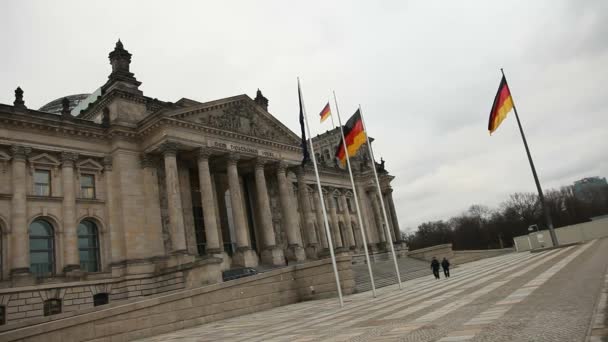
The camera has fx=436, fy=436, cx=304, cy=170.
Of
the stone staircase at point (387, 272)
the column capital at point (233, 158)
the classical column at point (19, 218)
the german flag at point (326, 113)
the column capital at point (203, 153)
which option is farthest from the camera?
the column capital at point (233, 158)

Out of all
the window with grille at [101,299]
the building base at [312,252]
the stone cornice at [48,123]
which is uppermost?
the stone cornice at [48,123]

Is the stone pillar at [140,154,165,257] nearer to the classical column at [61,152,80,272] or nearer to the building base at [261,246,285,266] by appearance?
the classical column at [61,152,80,272]

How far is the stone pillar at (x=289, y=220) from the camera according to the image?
144ft

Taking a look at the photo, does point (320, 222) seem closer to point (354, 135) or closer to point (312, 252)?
point (312, 252)

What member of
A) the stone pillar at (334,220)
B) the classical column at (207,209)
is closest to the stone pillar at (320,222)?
the stone pillar at (334,220)

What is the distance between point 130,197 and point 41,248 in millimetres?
7263

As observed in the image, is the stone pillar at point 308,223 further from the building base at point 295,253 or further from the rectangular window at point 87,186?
the rectangular window at point 87,186

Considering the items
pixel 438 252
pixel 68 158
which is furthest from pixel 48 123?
pixel 438 252

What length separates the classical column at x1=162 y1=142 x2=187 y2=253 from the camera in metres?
34.6

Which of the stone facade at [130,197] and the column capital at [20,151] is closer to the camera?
the stone facade at [130,197]

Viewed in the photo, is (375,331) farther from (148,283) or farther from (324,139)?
(324,139)

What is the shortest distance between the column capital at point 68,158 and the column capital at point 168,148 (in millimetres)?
6497

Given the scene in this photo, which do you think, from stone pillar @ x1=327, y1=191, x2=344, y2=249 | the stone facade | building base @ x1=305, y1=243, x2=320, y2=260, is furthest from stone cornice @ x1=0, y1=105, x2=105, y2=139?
stone pillar @ x1=327, y1=191, x2=344, y2=249

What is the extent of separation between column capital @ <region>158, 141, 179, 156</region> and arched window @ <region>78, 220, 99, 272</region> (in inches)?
316
